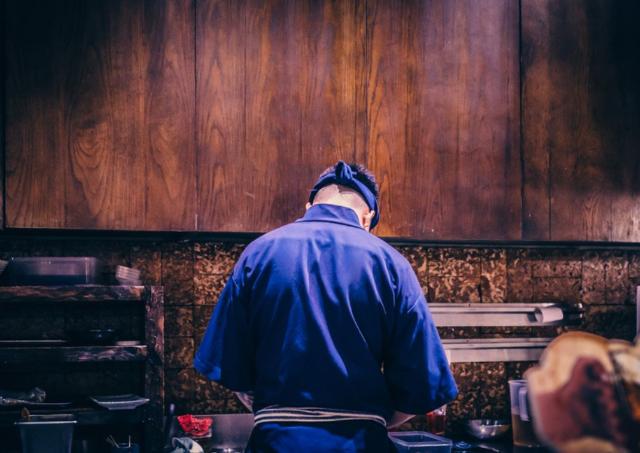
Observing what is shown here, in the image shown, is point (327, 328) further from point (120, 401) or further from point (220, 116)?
point (220, 116)

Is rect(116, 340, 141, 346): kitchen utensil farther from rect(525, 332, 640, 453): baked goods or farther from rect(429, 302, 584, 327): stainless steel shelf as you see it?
rect(525, 332, 640, 453): baked goods

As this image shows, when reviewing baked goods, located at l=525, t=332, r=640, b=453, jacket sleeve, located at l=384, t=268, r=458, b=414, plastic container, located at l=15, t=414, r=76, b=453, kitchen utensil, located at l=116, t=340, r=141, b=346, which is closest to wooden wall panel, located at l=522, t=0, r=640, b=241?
jacket sleeve, located at l=384, t=268, r=458, b=414

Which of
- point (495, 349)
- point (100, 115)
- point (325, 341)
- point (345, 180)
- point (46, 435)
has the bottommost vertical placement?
point (46, 435)

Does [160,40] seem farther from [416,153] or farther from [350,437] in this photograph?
[350,437]

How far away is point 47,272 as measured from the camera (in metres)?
2.52

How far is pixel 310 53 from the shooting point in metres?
2.75

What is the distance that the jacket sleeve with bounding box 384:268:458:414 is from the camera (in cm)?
205

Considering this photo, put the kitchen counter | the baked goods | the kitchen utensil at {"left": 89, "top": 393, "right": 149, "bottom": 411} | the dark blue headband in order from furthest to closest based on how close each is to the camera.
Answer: the kitchen counter, the kitchen utensil at {"left": 89, "top": 393, "right": 149, "bottom": 411}, the dark blue headband, the baked goods

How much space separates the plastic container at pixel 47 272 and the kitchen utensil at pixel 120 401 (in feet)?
1.37

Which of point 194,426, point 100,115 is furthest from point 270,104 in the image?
point 194,426

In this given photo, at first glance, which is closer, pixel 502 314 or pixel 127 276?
pixel 127 276

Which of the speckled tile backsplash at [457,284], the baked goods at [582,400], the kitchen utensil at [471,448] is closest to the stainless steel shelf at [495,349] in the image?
the speckled tile backsplash at [457,284]

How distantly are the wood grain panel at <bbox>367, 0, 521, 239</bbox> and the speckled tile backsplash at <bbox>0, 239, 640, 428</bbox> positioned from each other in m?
0.46

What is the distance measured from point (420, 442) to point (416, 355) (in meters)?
0.86
